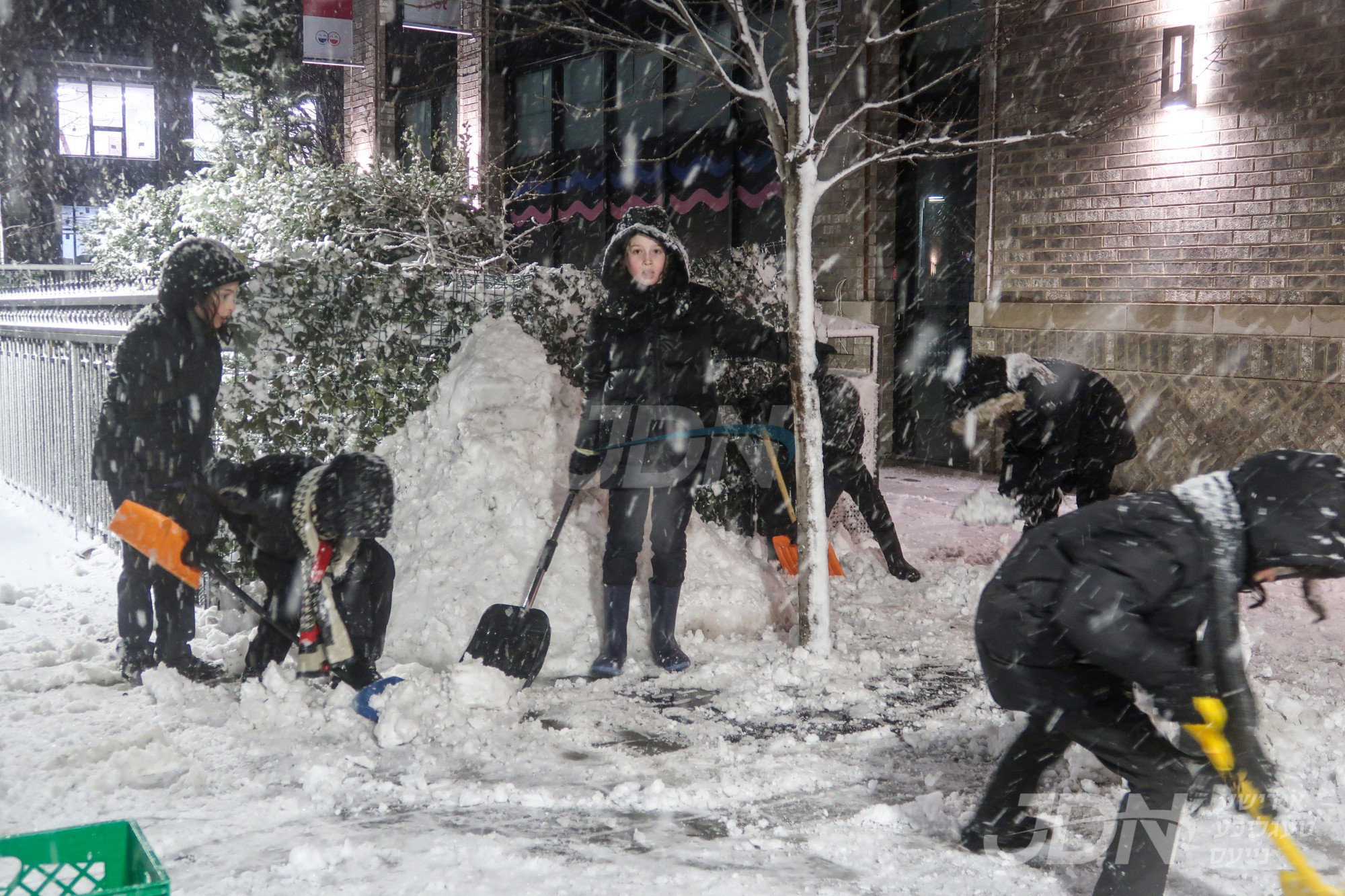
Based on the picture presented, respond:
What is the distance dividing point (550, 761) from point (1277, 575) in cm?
242

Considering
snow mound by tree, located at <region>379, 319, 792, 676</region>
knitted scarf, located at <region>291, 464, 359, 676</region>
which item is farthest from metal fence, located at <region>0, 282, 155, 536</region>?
knitted scarf, located at <region>291, 464, 359, 676</region>

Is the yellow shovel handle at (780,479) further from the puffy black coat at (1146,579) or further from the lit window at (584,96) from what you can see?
the lit window at (584,96)

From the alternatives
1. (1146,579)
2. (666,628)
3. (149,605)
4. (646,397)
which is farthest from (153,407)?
(1146,579)

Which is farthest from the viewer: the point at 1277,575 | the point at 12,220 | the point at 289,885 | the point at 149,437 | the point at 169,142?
the point at 169,142

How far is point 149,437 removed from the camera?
4680 mm

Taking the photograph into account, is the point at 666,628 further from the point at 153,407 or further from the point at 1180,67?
the point at 1180,67

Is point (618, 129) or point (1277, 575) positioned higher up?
point (618, 129)

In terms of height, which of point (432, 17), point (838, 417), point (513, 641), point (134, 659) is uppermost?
point (432, 17)

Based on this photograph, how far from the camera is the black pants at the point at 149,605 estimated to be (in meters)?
4.83

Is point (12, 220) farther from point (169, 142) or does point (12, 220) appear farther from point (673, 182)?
point (673, 182)

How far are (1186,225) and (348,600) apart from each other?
704 cm

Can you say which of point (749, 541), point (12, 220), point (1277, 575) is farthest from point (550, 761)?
point (12, 220)

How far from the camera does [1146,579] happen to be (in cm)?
273

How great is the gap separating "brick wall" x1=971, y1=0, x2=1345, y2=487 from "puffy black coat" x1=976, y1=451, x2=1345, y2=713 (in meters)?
5.58
